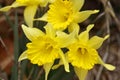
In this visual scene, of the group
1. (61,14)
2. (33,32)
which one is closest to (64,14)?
(61,14)

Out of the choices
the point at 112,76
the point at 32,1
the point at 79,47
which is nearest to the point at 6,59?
the point at 112,76

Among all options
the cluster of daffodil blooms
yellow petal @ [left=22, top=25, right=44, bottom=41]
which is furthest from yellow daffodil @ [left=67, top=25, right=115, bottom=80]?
yellow petal @ [left=22, top=25, right=44, bottom=41]

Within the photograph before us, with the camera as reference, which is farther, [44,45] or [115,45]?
[115,45]

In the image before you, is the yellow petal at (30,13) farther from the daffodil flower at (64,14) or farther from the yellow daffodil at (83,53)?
the yellow daffodil at (83,53)

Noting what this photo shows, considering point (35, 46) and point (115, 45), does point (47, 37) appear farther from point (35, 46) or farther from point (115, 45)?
point (115, 45)

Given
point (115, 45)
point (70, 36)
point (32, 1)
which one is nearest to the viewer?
point (70, 36)

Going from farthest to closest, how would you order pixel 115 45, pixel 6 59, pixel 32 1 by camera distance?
pixel 115 45
pixel 6 59
pixel 32 1

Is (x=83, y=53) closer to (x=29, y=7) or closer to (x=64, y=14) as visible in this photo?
(x=64, y=14)
